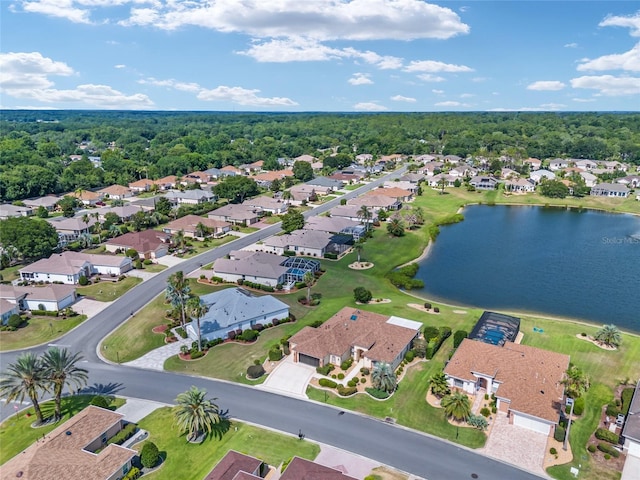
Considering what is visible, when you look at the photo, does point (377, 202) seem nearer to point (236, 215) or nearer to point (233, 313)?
point (236, 215)

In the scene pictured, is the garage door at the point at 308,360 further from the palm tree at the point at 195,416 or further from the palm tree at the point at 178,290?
the palm tree at the point at 178,290

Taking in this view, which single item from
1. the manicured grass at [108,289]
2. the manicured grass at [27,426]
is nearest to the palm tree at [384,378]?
the manicured grass at [27,426]

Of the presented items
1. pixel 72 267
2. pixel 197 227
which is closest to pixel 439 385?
pixel 72 267

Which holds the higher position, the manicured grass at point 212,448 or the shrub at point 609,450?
the shrub at point 609,450

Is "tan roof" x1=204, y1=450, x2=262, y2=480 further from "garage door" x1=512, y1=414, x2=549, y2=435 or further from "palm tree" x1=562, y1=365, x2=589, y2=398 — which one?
"palm tree" x1=562, y1=365, x2=589, y2=398

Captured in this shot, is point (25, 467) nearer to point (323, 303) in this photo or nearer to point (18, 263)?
point (323, 303)
